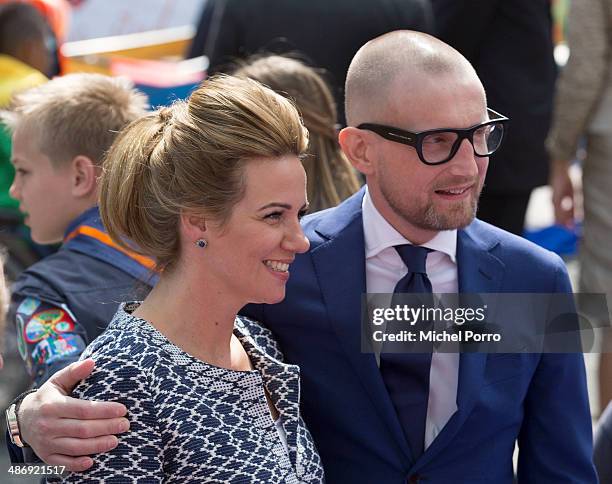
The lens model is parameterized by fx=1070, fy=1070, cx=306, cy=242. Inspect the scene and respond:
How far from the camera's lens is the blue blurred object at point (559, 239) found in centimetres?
758

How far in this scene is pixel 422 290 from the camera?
245 cm

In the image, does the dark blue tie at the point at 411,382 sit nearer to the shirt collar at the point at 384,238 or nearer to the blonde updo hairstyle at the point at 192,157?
the shirt collar at the point at 384,238

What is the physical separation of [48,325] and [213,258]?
0.75 meters

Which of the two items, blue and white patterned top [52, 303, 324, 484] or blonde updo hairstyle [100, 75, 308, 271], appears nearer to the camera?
blue and white patterned top [52, 303, 324, 484]

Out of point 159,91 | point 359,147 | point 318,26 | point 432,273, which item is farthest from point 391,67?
point 159,91

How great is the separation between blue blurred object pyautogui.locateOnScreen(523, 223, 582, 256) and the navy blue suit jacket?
5158 millimetres

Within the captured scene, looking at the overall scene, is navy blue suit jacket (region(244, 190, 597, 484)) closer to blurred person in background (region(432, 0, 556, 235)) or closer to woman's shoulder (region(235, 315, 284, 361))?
woman's shoulder (region(235, 315, 284, 361))

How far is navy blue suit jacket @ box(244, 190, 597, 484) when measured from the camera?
95.0 inches

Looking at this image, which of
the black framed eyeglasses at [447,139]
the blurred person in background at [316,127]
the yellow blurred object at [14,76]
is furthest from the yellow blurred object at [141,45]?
the black framed eyeglasses at [447,139]

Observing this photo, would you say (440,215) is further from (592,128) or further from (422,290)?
(592,128)

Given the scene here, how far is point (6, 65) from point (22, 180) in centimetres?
187

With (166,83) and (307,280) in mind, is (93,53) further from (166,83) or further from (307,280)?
(307,280)

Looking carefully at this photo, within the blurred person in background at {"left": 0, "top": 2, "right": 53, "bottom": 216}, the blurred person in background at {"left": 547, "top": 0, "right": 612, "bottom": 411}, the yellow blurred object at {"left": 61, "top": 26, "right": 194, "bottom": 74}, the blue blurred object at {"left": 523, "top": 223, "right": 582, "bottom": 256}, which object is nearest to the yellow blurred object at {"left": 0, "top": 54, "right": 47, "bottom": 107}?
the blurred person in background at {"left": 0, "top": 2, "right": 53, "bottom": 216}

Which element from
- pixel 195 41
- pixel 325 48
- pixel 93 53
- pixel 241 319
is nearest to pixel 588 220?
pixel 325 48
